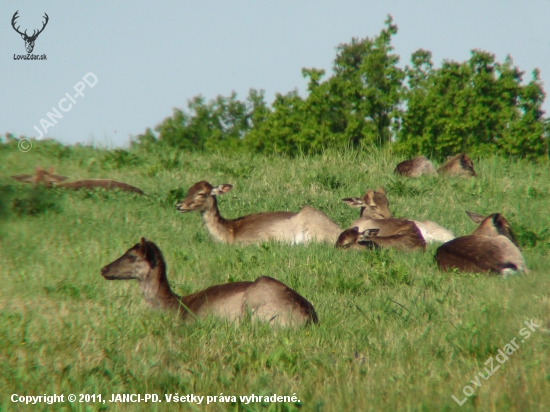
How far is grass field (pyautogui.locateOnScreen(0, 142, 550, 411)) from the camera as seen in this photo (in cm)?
470

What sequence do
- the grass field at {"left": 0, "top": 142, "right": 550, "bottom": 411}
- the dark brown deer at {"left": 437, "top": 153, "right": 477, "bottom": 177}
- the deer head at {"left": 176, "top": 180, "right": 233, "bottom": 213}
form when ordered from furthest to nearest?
the dark brown deer at {"left": 437, "top": 153, "right": 477, "bottom": 177} → the deer head at {"left": 176, "top": 180, "right": 233, "bottom": 213} → the grass field at {"left": 0, "top": 142, "right": 550, "bottom": 411}

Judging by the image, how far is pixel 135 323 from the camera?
20.4 ft

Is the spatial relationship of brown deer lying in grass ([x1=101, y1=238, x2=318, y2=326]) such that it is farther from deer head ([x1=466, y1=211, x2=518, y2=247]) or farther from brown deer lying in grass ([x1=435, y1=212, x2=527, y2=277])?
deer head ([x1=466, y1=211, x2=518, y2=247])

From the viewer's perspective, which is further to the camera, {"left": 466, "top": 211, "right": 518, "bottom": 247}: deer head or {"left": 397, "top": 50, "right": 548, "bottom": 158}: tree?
{"left": 397, "top": 50, "right": 548, "bottom": 158}: tree

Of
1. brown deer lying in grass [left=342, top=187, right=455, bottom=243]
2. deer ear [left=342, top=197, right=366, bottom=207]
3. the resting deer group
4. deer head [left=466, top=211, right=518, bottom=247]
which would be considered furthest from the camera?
the resting deer group

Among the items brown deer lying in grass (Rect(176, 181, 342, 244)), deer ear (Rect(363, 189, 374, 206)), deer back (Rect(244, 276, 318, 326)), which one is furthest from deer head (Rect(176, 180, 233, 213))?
deer back (Rect(244, 276, 318, 326))

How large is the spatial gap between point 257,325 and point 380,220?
6410 millimetres

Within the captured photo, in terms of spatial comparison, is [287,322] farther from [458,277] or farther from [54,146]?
[54,146]

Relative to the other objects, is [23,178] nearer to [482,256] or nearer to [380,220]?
[380,220]

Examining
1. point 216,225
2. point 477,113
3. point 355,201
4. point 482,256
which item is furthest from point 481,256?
point 477,113

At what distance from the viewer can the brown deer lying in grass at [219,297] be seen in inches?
247

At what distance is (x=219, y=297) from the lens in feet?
22.0

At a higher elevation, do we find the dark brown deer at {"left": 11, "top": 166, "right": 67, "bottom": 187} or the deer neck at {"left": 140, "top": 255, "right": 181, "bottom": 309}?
the dark brown deer at {"left": 11, "top": 166, "right": 67, "bottom": 187}

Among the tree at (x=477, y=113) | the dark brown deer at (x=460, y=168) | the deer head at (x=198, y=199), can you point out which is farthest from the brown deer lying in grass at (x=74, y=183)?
the tree at (x=477, y=113)
